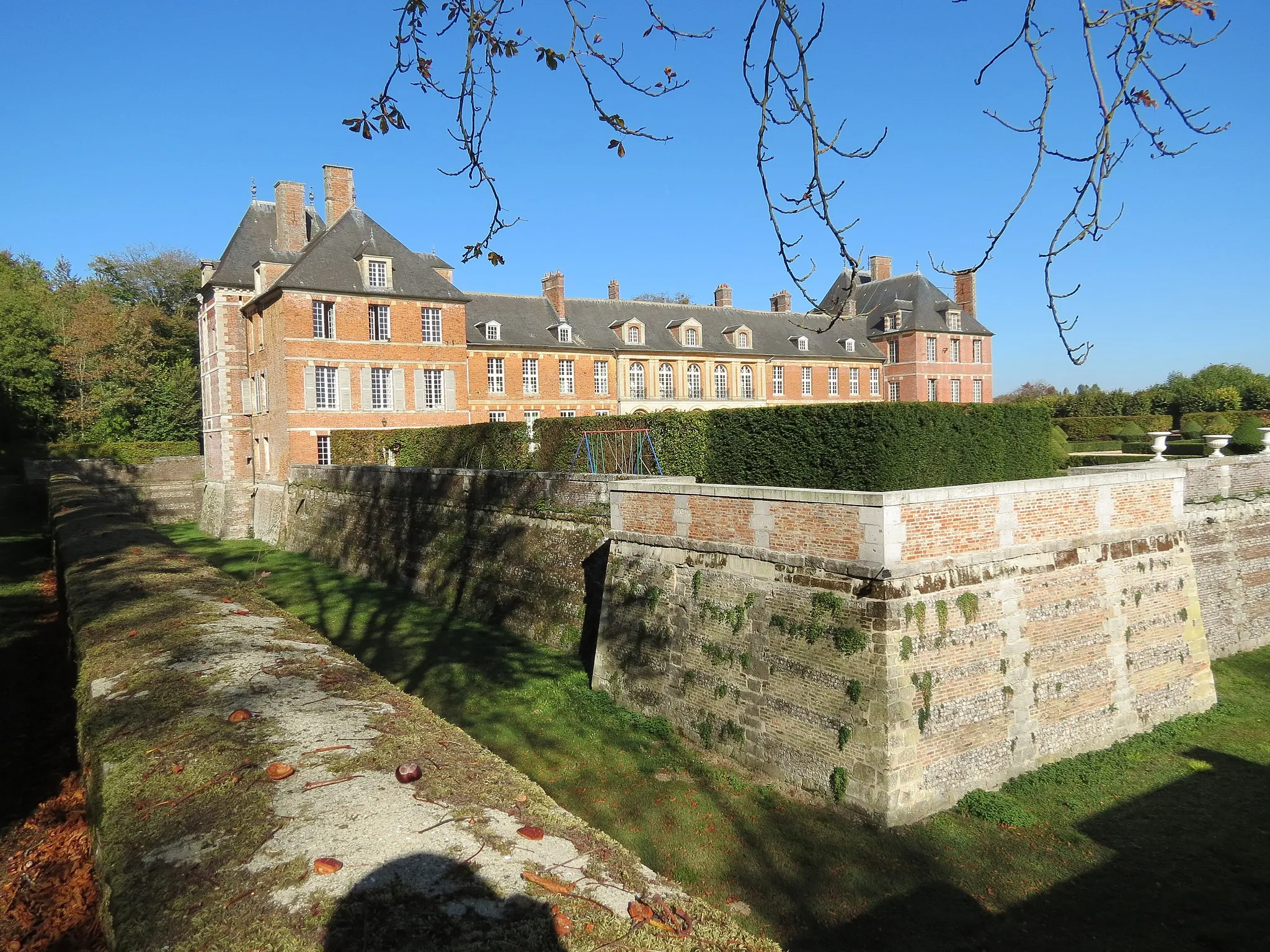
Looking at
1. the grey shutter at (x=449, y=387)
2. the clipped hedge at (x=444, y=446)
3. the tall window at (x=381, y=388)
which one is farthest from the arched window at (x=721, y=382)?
the clipped hedge at (x=444, y=446)

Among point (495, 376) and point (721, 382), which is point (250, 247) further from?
point (721, 382)

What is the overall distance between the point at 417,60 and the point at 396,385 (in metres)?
26.9

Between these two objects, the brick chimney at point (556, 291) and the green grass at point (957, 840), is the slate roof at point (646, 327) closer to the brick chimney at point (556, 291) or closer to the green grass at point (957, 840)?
the brick chimney at point (556, 291)

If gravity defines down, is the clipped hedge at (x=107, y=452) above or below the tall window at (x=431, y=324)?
below

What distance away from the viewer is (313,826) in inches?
123

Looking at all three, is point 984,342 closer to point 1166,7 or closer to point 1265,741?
point 1265,741

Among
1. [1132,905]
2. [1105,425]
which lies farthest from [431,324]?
[1105,425]

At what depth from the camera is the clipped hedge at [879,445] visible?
13297mm

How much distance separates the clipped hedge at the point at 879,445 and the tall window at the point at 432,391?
659 inches

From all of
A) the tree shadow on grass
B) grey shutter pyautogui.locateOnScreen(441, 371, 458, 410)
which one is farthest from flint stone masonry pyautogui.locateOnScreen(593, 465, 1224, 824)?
grey shutter pyautogui.locateOnScreen(441, 371, 458, 410)

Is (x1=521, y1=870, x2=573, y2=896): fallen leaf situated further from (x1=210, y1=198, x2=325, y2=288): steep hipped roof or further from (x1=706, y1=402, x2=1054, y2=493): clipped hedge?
(x1=210, y1=198, x2=325, y2=288): steep hipped roof

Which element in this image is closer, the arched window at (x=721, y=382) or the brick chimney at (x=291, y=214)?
the brick chimney at (x=291, y=214)

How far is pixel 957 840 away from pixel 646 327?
3530 centimetres

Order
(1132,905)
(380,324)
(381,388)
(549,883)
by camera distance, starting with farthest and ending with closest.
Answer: (381,388), (380,324), (1132,905), (549,883)
